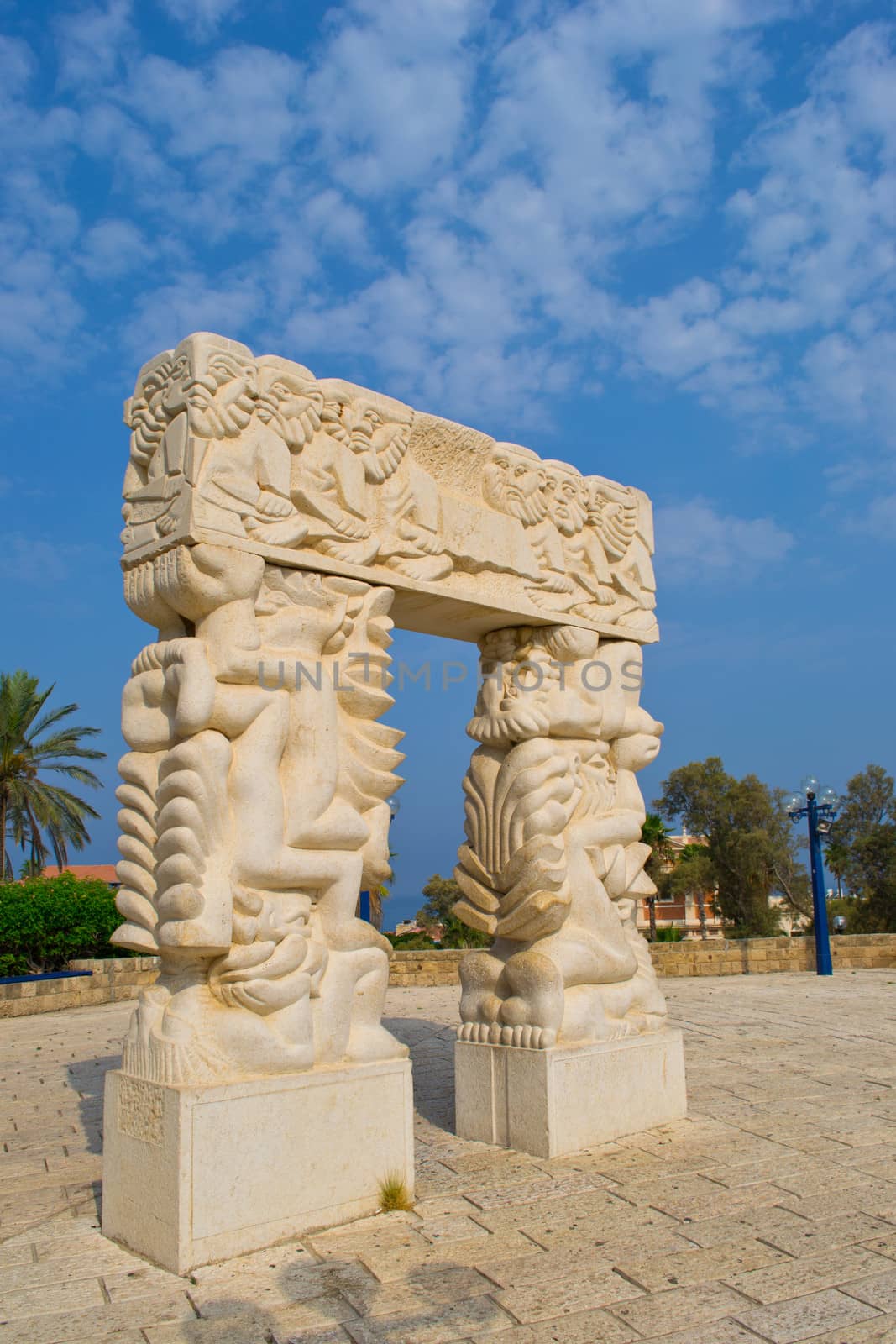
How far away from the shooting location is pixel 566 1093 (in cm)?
445

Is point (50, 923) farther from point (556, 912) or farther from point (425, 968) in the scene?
point (556, 912)

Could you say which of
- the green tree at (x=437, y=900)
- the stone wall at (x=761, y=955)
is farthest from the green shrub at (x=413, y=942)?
the green tree at (x=437, y=900)

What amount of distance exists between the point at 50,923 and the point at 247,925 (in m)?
8.31

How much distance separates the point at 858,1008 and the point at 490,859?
5.69 m

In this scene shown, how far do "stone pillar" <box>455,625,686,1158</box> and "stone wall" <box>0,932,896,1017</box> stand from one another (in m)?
2.76

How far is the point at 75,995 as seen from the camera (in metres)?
10.1

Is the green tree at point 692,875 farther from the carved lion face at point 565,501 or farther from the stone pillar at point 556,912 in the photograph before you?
the carved lion face at point 565,501

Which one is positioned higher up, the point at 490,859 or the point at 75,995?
the point at 490,859

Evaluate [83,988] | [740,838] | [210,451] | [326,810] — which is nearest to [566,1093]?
[326,810]

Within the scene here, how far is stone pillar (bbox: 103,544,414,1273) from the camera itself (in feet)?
11.2

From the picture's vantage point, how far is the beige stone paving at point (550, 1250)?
282 cm

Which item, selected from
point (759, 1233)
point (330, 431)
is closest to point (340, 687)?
point (330, 431)

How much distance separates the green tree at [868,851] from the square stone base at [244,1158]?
22.1 meters

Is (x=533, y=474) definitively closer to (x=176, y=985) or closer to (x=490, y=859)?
(x=490, y=859)
